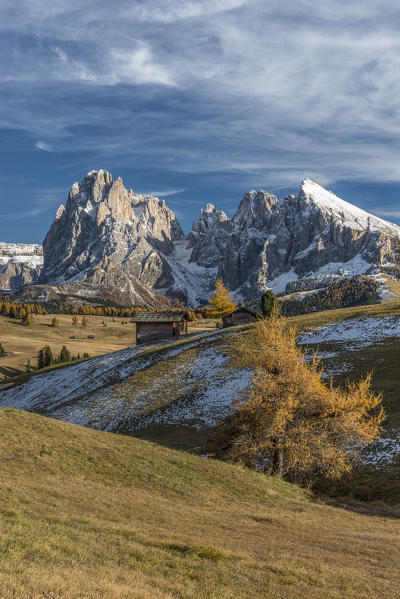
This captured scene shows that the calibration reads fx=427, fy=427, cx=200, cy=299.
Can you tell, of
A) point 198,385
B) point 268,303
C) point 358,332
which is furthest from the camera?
point 268,303

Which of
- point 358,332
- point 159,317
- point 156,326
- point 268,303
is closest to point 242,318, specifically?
point 159,317

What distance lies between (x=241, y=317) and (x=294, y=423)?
77.7m

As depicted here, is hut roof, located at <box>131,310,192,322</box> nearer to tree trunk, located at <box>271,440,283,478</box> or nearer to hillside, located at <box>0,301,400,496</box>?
hillside, located at <box>0,301,400,496</box>

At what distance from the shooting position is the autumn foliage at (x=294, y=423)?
30281 mm

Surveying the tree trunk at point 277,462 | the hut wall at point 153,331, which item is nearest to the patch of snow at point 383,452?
the tree trunk at point 277,462

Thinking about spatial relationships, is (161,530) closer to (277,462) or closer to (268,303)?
(277,462)

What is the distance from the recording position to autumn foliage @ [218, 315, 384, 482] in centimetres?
3028

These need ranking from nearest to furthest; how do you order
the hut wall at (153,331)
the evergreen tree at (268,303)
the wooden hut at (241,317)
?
the evergreen tree at (268,303), the hut wall at (153,331), the wooden hut at (241,317)

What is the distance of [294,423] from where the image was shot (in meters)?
31.8

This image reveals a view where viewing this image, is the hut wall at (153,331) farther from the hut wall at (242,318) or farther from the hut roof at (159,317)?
the hut wall at (242,318)

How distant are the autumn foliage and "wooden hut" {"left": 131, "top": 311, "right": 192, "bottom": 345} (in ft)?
231

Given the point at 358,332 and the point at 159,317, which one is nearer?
the point at 358,332

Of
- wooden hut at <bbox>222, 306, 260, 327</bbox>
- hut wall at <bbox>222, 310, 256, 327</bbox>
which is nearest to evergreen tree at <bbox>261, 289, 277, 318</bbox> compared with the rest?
wooden hut at <bbox>222, 306, 260, 327</bbox>

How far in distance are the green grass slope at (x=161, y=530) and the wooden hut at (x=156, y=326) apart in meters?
72.1
